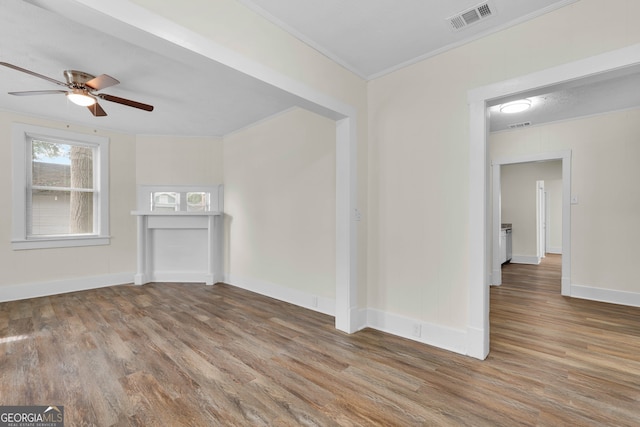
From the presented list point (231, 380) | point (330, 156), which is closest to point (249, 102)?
point (330, 156)

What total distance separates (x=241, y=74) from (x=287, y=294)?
9.55 ft

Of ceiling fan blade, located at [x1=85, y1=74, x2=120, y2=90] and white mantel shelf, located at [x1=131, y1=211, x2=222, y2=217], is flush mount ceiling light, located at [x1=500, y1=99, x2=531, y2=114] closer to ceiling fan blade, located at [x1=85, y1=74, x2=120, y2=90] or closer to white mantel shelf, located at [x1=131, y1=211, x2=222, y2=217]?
ceiling fan blade, located at [x1=85, y1=74, x2=120, y2=90]

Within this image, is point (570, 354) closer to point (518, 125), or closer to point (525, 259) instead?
point (518, 125)

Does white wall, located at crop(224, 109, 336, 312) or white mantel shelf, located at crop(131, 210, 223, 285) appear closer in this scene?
white wall, located at crop(224, 109, 336, 312)

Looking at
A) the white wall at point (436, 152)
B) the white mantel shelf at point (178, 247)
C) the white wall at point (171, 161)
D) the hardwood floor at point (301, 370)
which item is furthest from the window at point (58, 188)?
the white wall at point (436, 152)

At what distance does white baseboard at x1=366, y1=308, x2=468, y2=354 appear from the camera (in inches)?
100

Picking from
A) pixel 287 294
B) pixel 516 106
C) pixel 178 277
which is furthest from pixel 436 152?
pixel 178 277

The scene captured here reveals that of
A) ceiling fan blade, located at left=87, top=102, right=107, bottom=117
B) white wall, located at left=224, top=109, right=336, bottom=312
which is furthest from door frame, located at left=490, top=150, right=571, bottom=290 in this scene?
ceiling fan blade, located at left=87, top=102, right=107, bottom=117

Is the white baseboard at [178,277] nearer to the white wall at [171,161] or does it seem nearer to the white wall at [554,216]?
the white wall at [171,161]

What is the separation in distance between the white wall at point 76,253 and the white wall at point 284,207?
1831 mm

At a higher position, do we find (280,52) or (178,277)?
(280,52)

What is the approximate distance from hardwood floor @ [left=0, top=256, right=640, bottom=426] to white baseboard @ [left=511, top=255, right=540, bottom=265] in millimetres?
3686

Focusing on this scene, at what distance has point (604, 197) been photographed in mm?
4117

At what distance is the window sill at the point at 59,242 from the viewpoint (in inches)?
167
